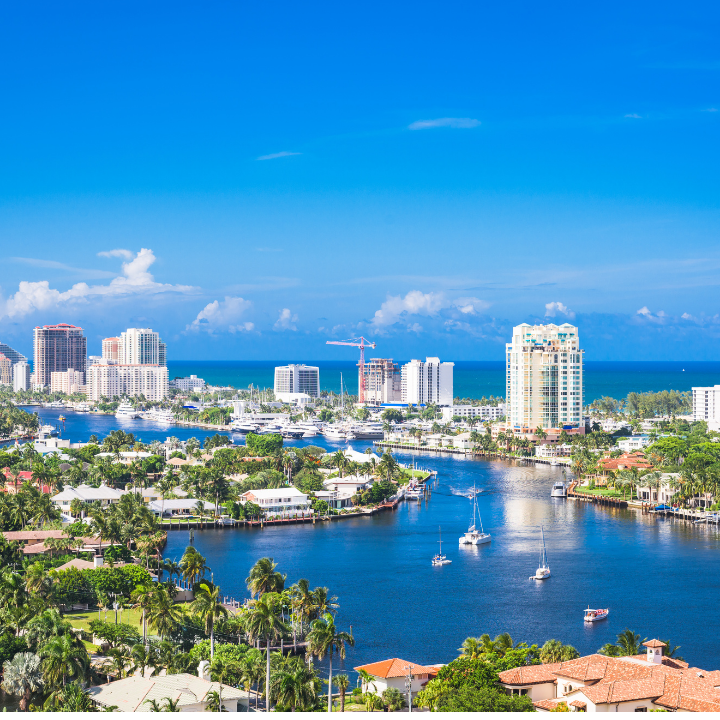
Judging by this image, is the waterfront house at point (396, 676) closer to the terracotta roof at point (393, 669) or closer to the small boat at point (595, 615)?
the terracotta roof at point (393, 669)

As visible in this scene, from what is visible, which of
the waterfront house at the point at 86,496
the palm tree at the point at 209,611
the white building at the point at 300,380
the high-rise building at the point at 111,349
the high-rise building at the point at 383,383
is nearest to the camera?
the palm tree at the point at 209,611

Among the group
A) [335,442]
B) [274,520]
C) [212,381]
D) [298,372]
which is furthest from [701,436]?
[212,381]

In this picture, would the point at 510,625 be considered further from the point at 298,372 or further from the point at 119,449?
the point at 298,372

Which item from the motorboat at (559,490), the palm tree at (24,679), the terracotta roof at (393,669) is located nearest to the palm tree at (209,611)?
the terracotta roof at (393,669)

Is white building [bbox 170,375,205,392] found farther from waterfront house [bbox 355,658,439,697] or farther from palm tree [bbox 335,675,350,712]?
palm tree [bbox 335,675,350,712]

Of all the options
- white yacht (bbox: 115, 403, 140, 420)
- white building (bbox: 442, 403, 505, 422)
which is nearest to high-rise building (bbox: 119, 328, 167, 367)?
white yacht (bbox: 115, 403, 140, 420)

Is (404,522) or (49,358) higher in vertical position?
(49,358)
